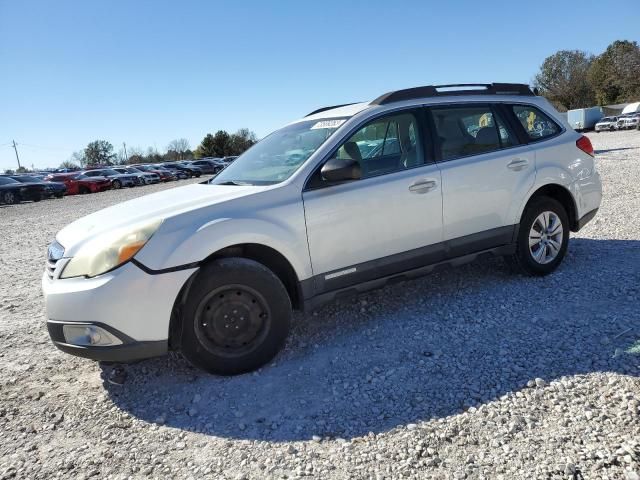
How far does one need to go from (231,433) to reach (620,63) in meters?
87.7

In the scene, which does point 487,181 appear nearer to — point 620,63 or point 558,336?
point 558,336

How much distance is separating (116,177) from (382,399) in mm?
33032

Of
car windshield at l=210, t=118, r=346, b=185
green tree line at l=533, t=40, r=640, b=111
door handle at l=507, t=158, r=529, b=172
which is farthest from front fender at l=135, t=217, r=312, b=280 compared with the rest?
green tree line at l=533, t=40, r=640, b=111

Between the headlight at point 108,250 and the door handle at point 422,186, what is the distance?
6.51 feet

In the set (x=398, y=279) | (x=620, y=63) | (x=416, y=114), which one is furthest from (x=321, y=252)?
(x=620, y=63)

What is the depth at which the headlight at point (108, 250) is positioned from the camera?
2.99 meters

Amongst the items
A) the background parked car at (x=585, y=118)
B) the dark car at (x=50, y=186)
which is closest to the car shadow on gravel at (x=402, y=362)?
the dark car at (x=50, y=186)

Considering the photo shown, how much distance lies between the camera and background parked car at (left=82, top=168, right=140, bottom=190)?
32062 mm

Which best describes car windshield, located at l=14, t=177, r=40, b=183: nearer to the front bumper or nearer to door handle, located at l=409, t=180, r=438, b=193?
the front bumper

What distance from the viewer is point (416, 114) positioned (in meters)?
4.18

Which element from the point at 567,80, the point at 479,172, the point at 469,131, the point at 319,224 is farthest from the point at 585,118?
the point at 319,224

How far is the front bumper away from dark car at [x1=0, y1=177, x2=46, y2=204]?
25267 mm

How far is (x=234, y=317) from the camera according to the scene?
3260 millimetres

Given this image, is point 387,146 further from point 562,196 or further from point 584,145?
point 584,145
